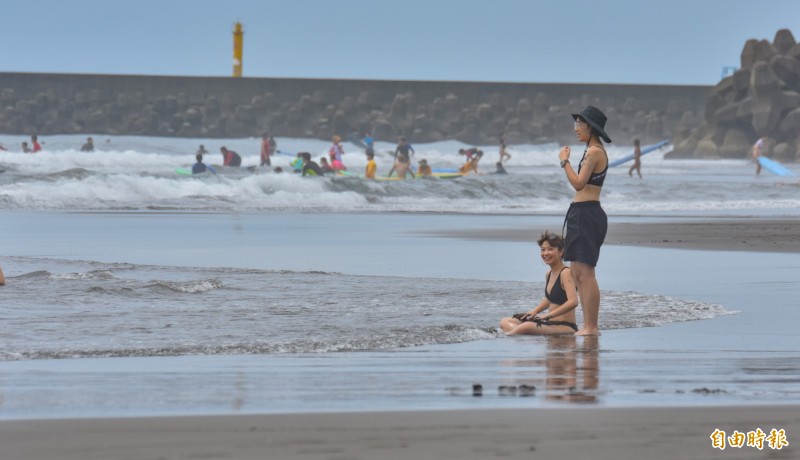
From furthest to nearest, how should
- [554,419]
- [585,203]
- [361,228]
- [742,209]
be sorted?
[742,209] → [361,228] → [585,203] → [554,419]

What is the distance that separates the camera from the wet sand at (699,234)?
1622 centimetres

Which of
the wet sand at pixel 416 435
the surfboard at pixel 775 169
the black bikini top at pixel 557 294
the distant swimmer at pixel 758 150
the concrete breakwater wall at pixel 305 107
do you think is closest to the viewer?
the wet sand at pixel 416 435

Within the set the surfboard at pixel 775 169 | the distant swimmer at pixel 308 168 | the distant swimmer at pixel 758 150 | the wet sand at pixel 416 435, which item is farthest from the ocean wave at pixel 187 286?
the distant swimmer at pixel 758 150

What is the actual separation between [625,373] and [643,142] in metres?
61.5

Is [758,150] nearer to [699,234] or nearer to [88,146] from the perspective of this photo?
[88,146]

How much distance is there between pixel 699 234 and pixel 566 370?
492 inches

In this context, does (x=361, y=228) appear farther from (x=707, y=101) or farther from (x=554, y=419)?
(x=707, y=101)

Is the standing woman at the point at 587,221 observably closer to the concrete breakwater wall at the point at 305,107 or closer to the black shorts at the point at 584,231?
the black shorts at the point at 584,231

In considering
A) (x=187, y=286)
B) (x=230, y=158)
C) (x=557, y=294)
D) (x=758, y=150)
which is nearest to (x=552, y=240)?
(x=557, y=294)

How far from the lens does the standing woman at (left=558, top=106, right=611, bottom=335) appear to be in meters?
8.29

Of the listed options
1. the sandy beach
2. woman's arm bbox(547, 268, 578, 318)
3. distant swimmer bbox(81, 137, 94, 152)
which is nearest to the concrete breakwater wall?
distant swimmer bbox(81, 137, 94, 152)

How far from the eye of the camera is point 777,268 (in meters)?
12.8

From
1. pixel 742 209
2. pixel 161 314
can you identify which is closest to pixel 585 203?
pixel 161 314

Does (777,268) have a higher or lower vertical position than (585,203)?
lower
